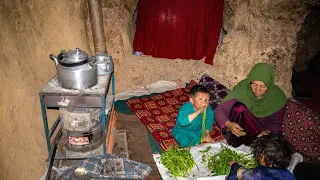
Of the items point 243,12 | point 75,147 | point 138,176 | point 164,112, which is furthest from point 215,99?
point 75,147

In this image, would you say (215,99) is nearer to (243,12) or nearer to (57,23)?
(243,12)

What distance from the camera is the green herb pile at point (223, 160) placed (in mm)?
3340

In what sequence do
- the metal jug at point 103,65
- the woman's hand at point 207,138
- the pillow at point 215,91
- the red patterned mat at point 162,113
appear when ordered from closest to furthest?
the metal jug at point 103,65, the woman's hand at point 207,138, the red patterned mat at point 162,113, the pillow at point 215,91

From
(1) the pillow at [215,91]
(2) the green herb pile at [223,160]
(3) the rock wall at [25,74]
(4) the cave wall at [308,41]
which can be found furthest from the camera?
(4) the cave wall at [308,41]

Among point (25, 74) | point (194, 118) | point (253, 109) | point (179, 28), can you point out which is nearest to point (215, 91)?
point (253, 109)

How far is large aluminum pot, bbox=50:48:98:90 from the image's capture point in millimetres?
3096

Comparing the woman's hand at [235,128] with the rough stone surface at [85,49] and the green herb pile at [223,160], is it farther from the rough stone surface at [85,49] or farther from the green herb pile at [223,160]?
the rough stone surface at [85,49]

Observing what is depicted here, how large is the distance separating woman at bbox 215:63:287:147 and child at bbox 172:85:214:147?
0.28 m

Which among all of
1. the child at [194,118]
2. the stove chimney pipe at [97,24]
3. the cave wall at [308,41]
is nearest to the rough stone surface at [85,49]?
the stove chimney pipe at [97,24]

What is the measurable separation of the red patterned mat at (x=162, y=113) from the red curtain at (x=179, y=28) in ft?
3.18

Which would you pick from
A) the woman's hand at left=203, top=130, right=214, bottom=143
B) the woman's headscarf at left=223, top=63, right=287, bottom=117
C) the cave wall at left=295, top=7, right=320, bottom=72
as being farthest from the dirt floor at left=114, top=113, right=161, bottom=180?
the cave wall at left=295, top=7, right=320, bottom=72

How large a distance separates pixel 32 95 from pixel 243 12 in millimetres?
4390

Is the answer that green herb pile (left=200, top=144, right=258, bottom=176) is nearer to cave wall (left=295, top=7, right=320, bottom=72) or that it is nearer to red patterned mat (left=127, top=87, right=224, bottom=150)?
red patterned mat (left=127, top=87, right=224, bottom=150)

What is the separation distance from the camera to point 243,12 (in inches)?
214
